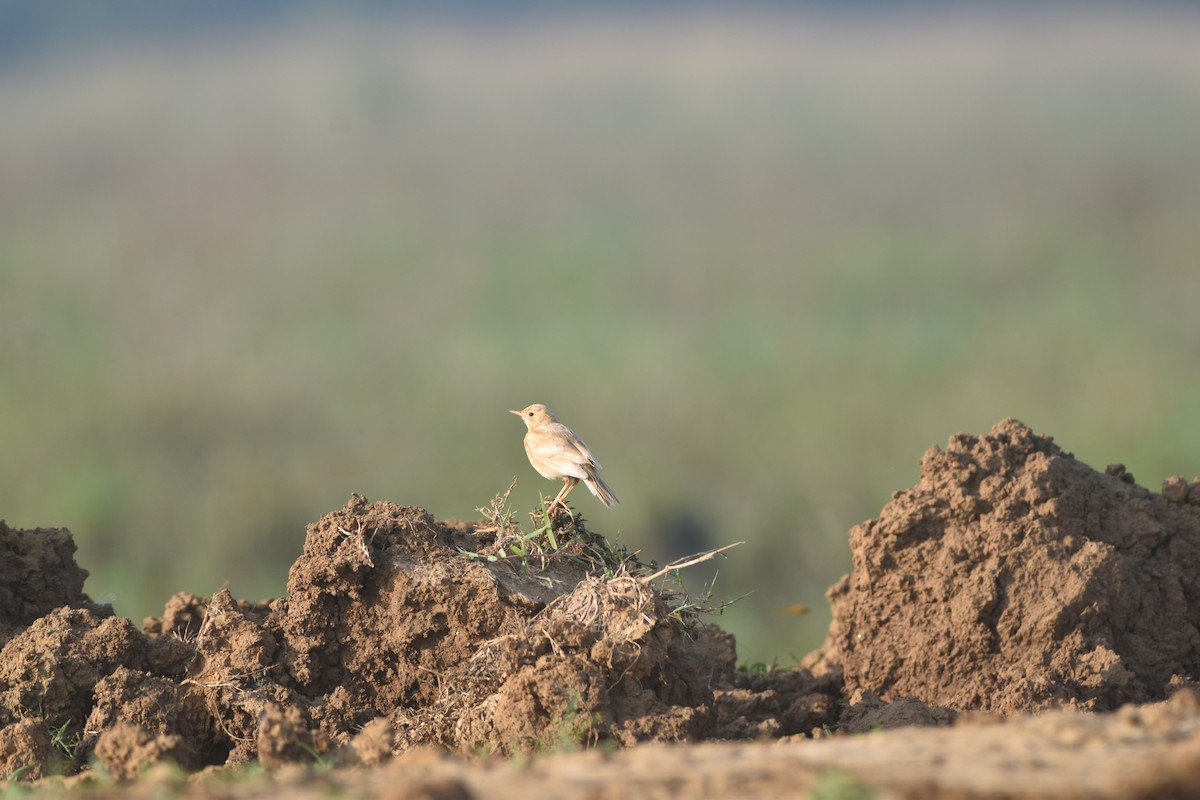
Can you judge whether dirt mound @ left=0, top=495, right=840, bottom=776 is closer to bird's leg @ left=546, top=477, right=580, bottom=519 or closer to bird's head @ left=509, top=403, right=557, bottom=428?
bird's leg @ left=546, top=477, right=580, bottom=519

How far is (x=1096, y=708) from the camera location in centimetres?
602

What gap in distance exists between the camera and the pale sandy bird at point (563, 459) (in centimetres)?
623

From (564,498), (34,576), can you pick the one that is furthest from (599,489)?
(34,576)

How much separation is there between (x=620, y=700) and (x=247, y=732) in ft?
4.58

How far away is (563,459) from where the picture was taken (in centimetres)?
632

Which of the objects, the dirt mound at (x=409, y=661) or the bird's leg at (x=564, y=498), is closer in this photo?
the dirt mound at (x=409, y=661)

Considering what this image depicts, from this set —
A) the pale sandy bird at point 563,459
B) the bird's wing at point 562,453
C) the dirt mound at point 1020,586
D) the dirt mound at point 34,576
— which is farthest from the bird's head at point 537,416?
the dirt mound at point 34,576

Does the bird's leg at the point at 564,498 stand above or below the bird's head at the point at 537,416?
below

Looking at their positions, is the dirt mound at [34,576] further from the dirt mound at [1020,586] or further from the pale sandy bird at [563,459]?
the dirt mound at [1020,586]

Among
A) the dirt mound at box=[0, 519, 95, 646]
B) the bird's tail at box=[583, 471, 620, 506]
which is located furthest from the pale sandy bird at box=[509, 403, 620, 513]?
the dirt mound at box=[0, 519, 95, 646]

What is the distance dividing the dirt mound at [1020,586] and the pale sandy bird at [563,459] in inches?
48.9

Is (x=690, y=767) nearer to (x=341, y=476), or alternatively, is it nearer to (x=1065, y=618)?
(x=1065, y=618)

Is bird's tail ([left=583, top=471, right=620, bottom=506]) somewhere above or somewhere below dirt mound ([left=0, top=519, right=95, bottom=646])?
above

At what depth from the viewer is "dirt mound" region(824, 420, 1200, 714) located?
621 cm
